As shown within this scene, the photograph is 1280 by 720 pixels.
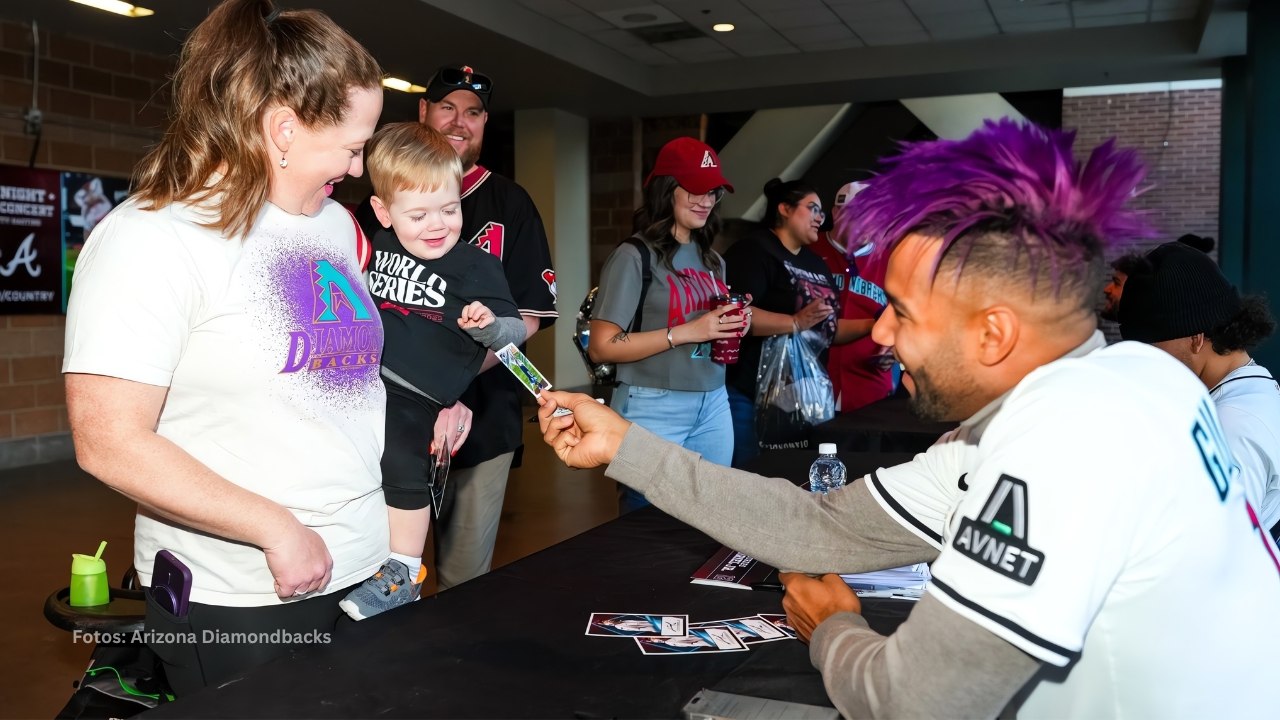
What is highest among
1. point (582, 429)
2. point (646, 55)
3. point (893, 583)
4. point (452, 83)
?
point (646, 55)

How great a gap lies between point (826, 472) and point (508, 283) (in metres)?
0.95

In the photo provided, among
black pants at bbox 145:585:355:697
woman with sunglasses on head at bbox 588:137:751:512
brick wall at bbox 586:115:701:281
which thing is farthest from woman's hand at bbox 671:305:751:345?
brick wall at bbox 586:115:701:281

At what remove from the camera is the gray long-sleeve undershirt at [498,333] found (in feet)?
6.50

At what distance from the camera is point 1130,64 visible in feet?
Answer: 28.2

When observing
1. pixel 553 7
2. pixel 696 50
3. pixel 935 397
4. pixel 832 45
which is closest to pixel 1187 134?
pixel 832 45

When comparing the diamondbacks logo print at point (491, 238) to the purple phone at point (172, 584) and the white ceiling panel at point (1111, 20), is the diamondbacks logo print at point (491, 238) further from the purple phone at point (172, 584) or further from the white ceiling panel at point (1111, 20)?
the white ceiling panel at point (1111, 20)

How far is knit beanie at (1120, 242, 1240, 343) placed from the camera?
6.82ft

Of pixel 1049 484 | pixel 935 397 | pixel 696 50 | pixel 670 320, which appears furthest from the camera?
pixel 696 50

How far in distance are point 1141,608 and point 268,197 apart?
1.19 metres

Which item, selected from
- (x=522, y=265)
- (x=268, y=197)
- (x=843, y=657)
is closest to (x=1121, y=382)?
(x=843, y=657)

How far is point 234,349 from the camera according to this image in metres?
1.23

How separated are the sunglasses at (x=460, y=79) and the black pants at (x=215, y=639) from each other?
5.21ft

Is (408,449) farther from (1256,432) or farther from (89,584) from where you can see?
(1256,432)

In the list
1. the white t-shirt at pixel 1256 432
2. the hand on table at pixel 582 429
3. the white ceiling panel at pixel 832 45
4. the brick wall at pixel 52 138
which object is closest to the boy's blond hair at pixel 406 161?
the hand on table at pixel 582 429
